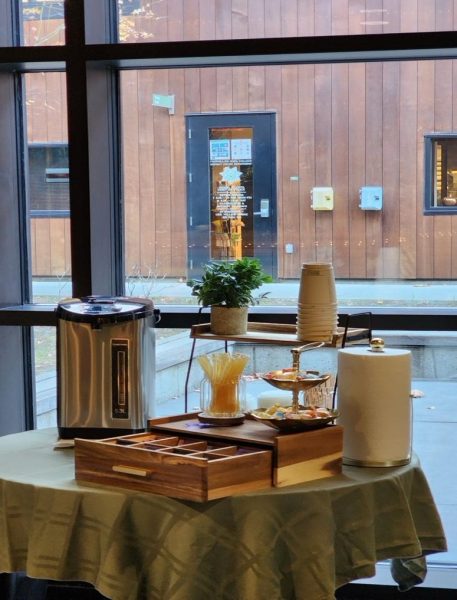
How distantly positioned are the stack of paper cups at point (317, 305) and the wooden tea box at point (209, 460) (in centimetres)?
45

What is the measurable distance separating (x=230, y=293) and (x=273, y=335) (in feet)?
0.66

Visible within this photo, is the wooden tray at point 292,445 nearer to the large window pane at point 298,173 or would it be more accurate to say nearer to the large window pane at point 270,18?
the large window pane at point 298,173

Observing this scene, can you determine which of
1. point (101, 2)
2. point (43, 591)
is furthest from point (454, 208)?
point (43, 591)

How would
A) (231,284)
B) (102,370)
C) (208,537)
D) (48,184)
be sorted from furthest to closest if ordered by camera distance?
(48,184) < (231,284) < (102,370) < (208,537)

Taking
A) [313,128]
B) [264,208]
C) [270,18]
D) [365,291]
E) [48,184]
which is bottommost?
[365,291]

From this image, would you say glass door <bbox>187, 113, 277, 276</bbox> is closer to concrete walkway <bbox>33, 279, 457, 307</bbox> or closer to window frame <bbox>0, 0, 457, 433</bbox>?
concrete walkway <bbox>33, 279, 457, 307</bbox>

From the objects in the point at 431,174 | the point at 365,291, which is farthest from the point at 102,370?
the point at 431,174

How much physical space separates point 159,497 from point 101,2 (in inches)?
83.2

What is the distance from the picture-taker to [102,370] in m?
2.76

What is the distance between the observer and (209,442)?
8.05 feet

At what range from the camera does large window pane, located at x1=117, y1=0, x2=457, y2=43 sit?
332cm

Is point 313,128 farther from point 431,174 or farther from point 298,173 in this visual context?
point 431,174

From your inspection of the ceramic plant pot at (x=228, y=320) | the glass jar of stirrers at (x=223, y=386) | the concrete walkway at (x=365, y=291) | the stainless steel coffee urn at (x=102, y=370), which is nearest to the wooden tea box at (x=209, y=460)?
the glass jar of stirrers at (x=223, y=386)

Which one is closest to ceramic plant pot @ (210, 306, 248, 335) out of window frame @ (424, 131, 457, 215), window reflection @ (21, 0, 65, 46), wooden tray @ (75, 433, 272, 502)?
wooden tray @ (75, 433, 272, 502)
